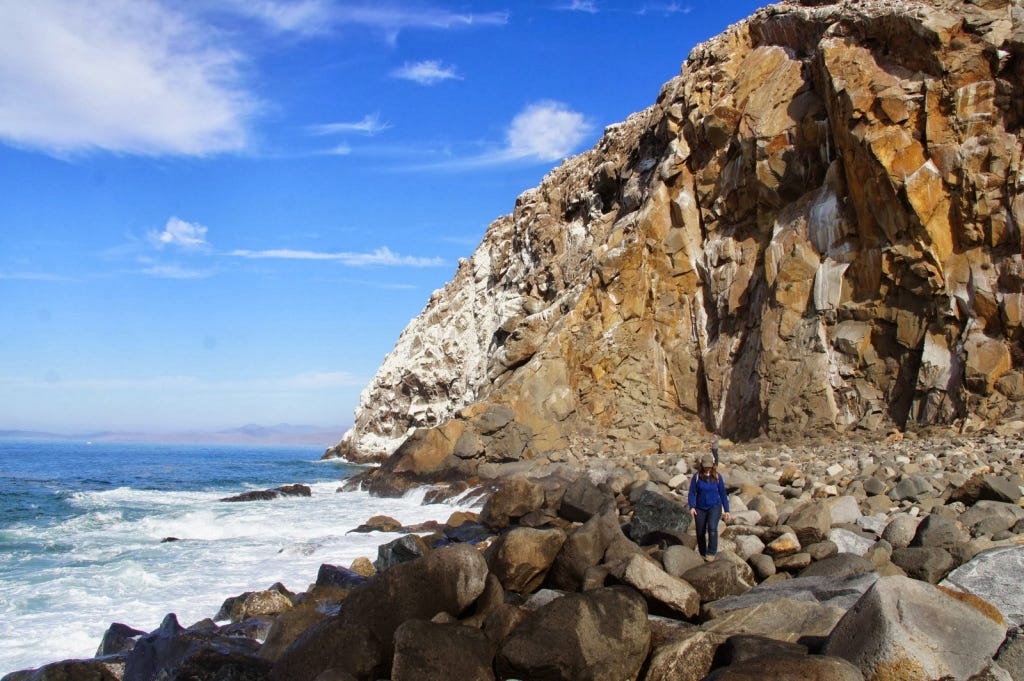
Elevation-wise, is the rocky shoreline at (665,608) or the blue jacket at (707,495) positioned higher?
the blue jacket at (707,495)

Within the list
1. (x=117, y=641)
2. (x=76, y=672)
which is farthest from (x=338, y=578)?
(x=76, y=672)

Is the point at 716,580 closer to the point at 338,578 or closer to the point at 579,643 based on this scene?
the point at 579,643

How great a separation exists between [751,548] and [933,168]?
15354mm

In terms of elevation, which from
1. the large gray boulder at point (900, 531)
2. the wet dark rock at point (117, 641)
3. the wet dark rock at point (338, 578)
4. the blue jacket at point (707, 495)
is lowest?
the wet dark rock at point (117, 641)

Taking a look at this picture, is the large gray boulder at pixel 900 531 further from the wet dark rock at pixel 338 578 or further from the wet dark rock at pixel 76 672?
the wet dark rock at pixel 76 672

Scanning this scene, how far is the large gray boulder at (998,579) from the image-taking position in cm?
630

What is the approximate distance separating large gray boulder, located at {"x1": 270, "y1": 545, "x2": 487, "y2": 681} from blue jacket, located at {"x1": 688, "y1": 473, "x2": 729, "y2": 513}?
346cm

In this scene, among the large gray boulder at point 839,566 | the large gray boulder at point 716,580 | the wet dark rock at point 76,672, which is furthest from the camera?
the large gray boulder at point 839,566

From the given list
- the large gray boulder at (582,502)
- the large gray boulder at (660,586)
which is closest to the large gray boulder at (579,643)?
the large gray boulder at (660,586)

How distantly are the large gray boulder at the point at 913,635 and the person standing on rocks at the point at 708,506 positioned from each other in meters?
4.10

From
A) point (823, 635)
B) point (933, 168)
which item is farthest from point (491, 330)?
point (823, 635)

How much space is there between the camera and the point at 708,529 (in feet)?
32.1

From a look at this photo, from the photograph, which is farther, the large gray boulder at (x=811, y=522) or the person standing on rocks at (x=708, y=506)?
the person standing on rocks at (x=708, y=506)

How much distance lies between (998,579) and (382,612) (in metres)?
5.20
